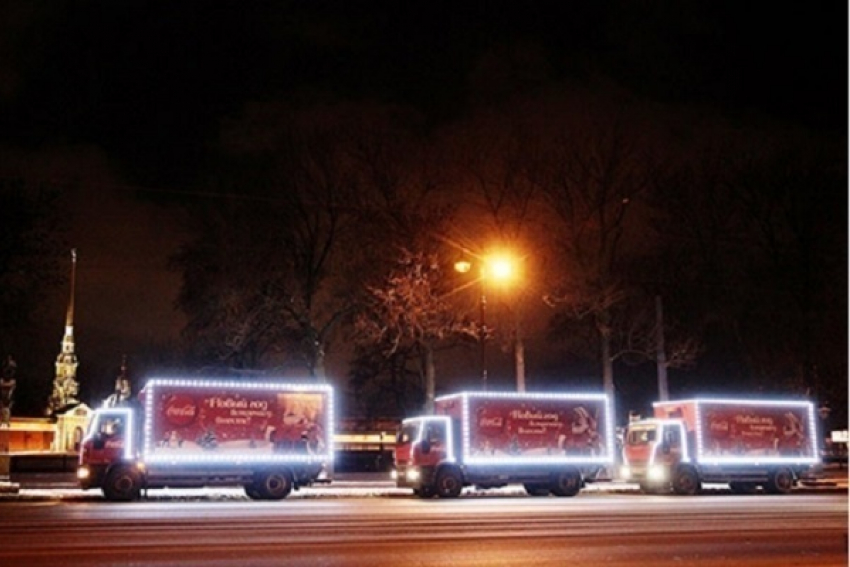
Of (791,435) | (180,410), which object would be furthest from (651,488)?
(180,410)

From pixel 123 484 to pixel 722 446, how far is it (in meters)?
20.0

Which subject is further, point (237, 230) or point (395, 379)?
point (395, 379)

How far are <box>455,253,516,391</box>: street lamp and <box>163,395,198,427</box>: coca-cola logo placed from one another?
9.61 metres

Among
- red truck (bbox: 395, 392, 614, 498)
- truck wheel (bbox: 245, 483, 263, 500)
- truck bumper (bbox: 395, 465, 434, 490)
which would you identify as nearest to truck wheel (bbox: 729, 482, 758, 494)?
red truck (bbox: 395, 392, 614, 498)

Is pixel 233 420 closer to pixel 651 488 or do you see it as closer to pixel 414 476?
pixel 414 476

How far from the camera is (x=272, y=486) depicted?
32125 millimetres

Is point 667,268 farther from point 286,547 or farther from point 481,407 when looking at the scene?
point 286,547

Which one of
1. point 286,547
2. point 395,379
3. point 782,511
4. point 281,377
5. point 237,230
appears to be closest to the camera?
→ point 286,547

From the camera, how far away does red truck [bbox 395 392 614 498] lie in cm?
3359

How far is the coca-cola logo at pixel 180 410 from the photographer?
3188cm

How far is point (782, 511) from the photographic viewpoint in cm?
2514

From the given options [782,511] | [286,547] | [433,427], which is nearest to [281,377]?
[433,427]

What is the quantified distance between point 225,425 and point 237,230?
→ 12.2 m

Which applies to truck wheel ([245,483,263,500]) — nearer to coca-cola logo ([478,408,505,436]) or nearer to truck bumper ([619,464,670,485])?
coca-cola logo ([478,408,505,436])
